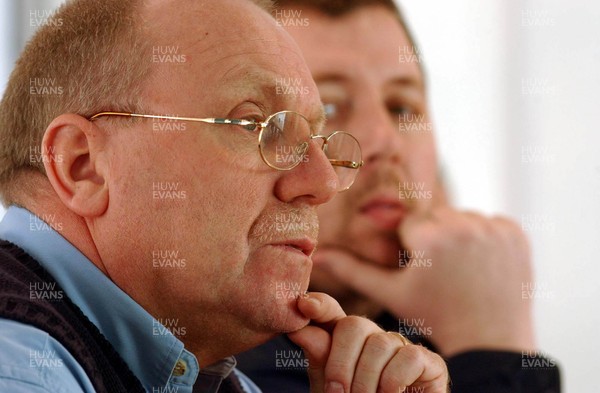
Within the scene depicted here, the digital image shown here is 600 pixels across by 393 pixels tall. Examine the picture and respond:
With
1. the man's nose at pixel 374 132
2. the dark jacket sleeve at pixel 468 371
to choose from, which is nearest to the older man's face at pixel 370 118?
the man's nose at pixel 374 132

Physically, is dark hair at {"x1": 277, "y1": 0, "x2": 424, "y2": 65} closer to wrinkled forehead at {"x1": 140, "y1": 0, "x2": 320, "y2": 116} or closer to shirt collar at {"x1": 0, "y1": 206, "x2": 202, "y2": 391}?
wrinkled forehead at {"x1": 140, "y1": 0, "x2": 320, "y2": 116}

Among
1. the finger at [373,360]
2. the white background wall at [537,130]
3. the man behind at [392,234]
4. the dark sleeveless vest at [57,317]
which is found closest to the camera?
the dark sleeveless vest at [57,317]

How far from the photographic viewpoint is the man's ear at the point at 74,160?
1.07m

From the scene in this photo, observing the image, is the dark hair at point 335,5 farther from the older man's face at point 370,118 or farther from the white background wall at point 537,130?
the white background wall at point 537,130

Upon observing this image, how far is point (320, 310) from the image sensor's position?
117cm

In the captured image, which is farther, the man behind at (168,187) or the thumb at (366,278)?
the thumb at (366,278)

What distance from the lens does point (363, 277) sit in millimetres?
1987

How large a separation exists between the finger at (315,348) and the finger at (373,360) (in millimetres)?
54

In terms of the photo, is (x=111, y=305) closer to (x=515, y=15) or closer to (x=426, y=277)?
(x=426, y=277)

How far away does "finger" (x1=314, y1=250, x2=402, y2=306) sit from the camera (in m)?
1.98

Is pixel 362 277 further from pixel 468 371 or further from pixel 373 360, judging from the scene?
pixel 373 360

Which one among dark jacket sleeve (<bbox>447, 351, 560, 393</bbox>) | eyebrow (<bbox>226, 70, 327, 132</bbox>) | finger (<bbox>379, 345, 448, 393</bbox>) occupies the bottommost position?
dark jacket sleeve (<bbox>447, 351, 560, 393</bbox>)

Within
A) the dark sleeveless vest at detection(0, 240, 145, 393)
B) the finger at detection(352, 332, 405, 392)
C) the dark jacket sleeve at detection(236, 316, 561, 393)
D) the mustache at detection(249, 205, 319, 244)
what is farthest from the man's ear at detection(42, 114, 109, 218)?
the dark jacket sleeve at detection(236, 316, 561, 393)

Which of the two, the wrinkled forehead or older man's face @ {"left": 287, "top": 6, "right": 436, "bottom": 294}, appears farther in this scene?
older man's face @ {"left": 287, "top": 6, "right": 436, "bottom": 294}
